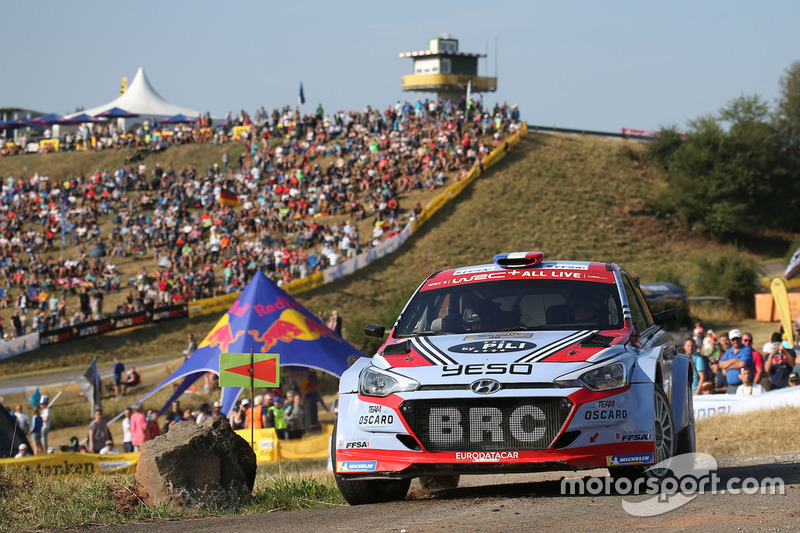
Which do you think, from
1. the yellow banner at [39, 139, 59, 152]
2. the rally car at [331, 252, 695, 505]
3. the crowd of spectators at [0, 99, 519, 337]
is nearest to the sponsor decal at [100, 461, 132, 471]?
the rally car at [331, 252, 695, 505]

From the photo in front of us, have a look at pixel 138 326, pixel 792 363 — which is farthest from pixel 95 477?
pixel 138 326

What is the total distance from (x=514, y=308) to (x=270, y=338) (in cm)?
1295

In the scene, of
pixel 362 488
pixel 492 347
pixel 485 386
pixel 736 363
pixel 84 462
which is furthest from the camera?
pixel 736 363

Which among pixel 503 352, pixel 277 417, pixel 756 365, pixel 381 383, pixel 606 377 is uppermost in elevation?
pixel 503 352

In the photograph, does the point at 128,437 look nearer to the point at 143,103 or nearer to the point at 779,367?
the point at 779,367

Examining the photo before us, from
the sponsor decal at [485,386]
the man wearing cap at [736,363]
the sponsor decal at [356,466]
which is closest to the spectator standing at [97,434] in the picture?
the man wearing cap at [736,363]

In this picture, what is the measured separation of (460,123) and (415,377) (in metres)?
48.2

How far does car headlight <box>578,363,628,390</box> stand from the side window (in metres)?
0.96

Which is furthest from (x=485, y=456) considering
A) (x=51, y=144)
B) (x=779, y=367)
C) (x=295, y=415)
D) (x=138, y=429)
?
(x=51, y=144)

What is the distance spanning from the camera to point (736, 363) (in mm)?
15547

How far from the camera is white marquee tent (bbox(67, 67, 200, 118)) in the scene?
250 ft

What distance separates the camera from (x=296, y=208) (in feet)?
164

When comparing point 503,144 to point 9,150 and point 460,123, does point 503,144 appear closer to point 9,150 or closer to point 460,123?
point 460,123

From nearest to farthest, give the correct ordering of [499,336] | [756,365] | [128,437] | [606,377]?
[606,377] → [499,336] → [756,365] → [128,437]
